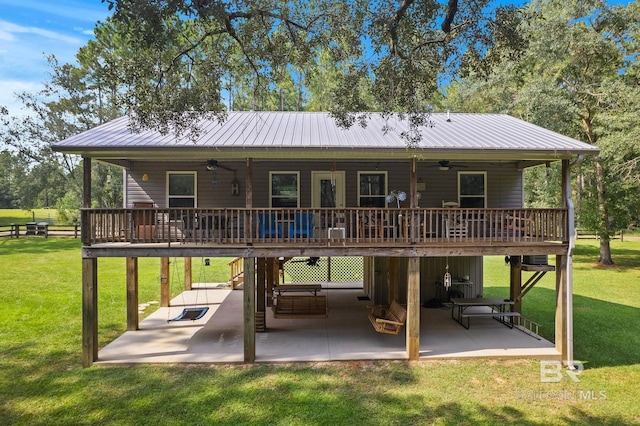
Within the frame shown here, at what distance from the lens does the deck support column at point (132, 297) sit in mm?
11148

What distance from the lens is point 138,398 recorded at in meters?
7.30

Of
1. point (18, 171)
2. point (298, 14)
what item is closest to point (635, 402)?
point (298, 14)

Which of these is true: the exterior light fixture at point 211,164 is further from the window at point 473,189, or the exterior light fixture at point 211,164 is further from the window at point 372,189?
the window at point 473,189

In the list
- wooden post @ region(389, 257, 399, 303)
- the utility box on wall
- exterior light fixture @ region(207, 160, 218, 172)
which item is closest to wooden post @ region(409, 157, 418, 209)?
wooden post @ region(389, 257, 399, 303)

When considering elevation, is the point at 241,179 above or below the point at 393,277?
above

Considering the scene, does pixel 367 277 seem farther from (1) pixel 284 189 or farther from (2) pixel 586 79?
(2) pixel 586 79

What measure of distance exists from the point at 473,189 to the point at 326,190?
501cm

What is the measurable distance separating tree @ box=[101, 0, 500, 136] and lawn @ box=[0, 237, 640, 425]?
18.6ft

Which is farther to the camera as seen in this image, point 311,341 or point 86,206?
point 311,341

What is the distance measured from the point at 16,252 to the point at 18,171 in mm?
34566

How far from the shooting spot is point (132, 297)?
1123 centimetres

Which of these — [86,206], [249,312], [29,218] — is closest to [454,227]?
[249,312]

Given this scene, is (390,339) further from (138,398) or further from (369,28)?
(369,28)

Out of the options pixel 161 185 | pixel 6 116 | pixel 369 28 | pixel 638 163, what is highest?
pixel 6 116
